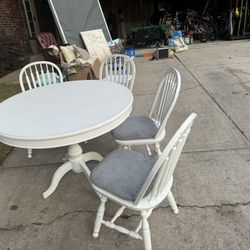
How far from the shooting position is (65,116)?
156cm

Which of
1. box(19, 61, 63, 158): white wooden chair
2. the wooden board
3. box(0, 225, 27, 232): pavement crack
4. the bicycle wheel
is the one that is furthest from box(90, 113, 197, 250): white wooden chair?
the bicycle wheel

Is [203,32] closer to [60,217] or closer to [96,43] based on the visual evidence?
[96,43]

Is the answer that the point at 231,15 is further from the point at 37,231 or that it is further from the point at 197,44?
the point at 37,231

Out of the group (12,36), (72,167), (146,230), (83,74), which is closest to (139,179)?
(146,230)

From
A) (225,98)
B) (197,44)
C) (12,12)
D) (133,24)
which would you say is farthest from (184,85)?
(133,24)

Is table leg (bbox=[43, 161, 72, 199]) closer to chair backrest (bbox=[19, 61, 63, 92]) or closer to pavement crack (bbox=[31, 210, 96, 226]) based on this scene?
pavement crack (bbox=[31, 210, 96, 226])

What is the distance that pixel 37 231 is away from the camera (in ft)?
5.38

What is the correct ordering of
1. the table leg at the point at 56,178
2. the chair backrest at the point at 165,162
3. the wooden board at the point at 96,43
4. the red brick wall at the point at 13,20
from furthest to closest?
the red brick wall at the point at 13,20 < the wooden board at the point at 96,43 < the table leg at the point at 56,178 < the chair backrest at the point at 165,162

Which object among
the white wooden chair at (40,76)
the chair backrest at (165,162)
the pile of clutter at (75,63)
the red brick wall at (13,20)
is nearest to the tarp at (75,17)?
the pile of clutter at (75,63)

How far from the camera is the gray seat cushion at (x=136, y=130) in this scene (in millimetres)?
1862

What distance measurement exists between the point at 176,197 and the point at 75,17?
16.1 feet

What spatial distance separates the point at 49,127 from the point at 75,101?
0.42m

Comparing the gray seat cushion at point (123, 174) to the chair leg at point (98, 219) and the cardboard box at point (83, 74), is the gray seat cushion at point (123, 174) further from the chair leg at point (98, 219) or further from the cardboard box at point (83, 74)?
the cardboard box at point (83, 74)

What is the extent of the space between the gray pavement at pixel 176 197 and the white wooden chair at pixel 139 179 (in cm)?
23
